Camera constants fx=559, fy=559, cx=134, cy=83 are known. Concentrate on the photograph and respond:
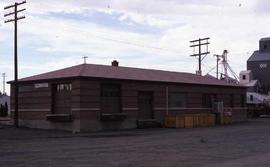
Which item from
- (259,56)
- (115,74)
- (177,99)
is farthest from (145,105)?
(259,56)

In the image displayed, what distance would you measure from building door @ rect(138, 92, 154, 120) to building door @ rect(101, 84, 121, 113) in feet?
9.34

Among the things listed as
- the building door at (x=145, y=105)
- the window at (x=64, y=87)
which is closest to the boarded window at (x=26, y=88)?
the window at (x=64, y=87)

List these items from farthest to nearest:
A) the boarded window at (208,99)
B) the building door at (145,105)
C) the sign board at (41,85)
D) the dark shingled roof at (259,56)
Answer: the dark shingled roof at (259,56)
the boarded window at (208,99)
the building door at (145,105)
the sign board at (41,85)

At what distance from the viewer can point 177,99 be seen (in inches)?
1927

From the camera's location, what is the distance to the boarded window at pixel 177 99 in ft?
158

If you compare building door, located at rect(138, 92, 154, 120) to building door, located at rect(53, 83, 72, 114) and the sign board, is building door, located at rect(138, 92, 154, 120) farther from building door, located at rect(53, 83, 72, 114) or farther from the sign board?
the sign board

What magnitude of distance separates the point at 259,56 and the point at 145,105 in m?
75.7

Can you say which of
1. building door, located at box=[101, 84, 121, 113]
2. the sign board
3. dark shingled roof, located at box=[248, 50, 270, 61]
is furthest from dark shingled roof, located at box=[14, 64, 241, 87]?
dark shingled roof, located at box=[248, 50, 270, 61]

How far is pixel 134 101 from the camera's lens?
44.1 m

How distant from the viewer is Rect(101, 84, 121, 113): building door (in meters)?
41.5

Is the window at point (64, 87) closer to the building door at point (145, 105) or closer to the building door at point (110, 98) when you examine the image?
the building door at point (110, 98)

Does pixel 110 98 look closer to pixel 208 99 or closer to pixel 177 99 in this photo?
pixel 177 99

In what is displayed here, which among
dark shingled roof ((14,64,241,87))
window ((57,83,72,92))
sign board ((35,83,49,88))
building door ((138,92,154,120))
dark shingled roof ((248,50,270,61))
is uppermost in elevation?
dark shingled roof ((248,50,270,61))

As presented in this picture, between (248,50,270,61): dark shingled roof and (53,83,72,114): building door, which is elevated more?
(248,50,270,61): dark shingled roof
